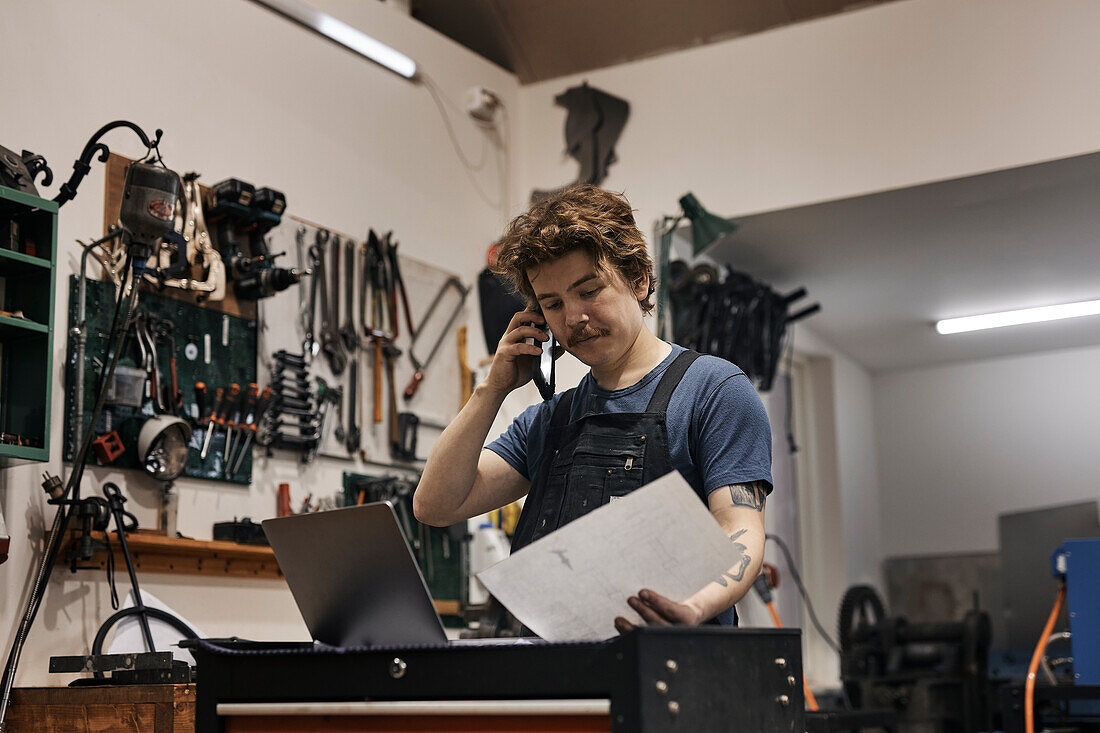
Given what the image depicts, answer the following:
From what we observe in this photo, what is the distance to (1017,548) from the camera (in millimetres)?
7438

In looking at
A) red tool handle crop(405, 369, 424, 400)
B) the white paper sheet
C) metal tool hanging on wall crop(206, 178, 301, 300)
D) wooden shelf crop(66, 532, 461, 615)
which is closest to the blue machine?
wooden shelf crop(66, 532, 461, 615)

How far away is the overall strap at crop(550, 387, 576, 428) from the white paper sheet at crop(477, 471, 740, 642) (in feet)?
2.20

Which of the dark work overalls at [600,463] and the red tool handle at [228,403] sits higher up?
the red tool handle at [228,403]

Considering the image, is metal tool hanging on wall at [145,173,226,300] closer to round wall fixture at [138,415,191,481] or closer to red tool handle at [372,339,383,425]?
round wall fixture at [138,415,191,481]

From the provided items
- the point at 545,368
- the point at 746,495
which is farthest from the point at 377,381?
the point at 746,495

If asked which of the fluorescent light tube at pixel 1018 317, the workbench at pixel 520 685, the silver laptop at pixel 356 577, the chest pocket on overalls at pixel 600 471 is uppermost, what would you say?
the fluorescent light tube at pixel 1018 317

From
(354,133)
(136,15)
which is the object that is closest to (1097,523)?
(354,133)

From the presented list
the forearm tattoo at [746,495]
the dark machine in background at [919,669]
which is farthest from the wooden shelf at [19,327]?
the dark machine in background at [919,669]

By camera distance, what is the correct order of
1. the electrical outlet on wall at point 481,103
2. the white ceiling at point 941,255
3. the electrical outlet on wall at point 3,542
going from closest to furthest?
the electrical outlet on wall at point 3,542 < the white ceiling at point 941,255 < the electrical outlet on wall at point 481,103

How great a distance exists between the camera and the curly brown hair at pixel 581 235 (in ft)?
6.11

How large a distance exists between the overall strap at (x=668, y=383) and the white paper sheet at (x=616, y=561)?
1.78 feet

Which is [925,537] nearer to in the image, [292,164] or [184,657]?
[292,164]

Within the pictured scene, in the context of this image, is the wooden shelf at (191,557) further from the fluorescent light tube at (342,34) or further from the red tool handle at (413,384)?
the fluorescent light tube at (342,34)

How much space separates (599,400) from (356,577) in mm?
613
